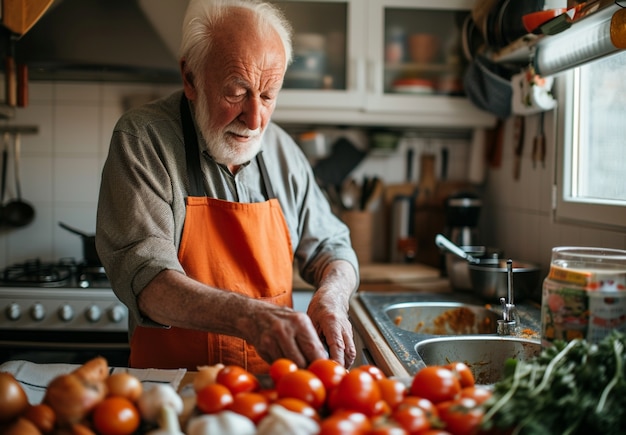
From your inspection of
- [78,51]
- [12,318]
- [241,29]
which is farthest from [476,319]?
[78,51]

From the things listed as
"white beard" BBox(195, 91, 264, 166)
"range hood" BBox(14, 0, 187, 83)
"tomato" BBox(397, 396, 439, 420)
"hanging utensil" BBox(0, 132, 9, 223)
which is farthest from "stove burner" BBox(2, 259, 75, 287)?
"tomato" BBox(397, 396, 439, 420)

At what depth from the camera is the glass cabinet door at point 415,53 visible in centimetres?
252

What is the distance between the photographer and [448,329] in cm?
194

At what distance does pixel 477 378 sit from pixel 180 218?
85cm

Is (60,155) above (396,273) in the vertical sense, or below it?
above

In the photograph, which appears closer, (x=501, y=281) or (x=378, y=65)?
(x=501, y=281)

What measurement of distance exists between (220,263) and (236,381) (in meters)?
0.67

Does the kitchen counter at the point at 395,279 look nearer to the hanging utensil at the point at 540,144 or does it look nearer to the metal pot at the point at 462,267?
the metal pot at the point at 462,267

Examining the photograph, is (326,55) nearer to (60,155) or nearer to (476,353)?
(60,155)

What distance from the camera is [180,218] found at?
1445 mm

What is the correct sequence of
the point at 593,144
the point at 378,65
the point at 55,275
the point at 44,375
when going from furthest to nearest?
the point at 378,65, the point at 55,275, the point at 593,144, the point at 44,375

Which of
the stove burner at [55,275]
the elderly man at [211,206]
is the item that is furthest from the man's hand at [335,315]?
the stove burner at [55,275]

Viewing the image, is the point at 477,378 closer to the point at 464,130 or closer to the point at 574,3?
the point at 574,3

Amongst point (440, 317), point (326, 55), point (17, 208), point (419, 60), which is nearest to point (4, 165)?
point (17, 208)
